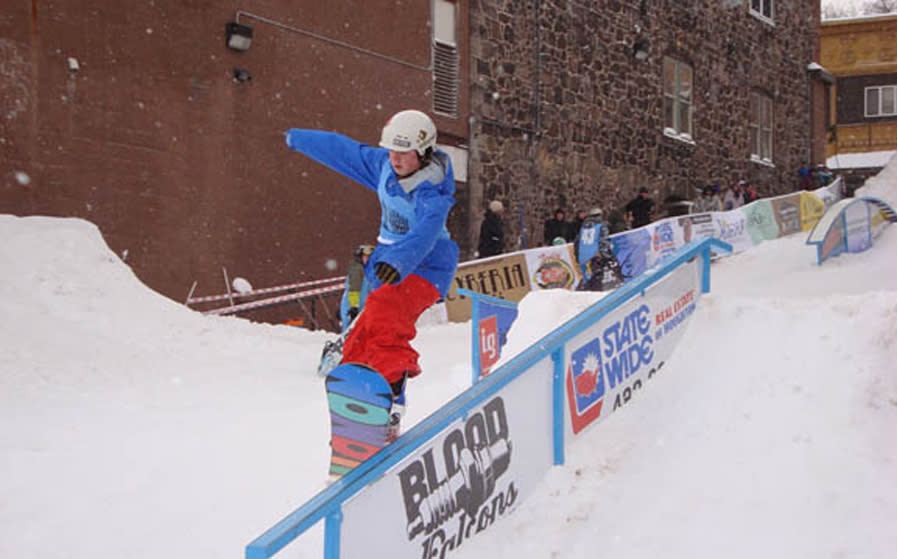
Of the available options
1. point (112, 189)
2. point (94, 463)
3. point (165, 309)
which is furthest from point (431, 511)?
point (112, 189)

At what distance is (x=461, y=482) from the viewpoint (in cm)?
373

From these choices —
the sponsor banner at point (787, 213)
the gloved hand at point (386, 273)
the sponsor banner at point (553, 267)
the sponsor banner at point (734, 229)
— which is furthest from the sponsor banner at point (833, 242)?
the gloved hand at point (386, 273)

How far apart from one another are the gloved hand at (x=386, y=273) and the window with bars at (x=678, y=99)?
18653 millimetres

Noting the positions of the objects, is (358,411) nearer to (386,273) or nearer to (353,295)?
(386,273)

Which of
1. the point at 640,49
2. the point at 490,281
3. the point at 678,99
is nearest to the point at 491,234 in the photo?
the point at 490,281

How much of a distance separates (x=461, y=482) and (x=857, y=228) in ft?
39.3

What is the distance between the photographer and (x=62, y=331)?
23.9ft

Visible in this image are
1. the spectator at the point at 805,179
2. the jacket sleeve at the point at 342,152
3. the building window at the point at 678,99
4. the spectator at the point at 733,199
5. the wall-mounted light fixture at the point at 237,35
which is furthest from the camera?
the spectator at the point at 805,179

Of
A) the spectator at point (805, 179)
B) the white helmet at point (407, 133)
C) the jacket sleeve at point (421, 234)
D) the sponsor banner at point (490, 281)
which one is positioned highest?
the spectator at point (805, 179)

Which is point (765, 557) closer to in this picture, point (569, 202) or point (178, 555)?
point (178, 555)

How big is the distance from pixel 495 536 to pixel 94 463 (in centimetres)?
261

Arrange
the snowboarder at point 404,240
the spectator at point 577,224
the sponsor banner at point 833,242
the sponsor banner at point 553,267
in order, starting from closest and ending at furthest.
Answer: the snowboarder at point 404,240, the sponsor banner at point 833,242, the sponsor banner at point 553,267, the spectator at point 577,224

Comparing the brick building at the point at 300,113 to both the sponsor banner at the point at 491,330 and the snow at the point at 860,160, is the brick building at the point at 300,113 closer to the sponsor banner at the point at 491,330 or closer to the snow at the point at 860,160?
the sponsor banner at the point at 491,330

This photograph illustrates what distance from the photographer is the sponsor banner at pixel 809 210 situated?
1992 centimetres
